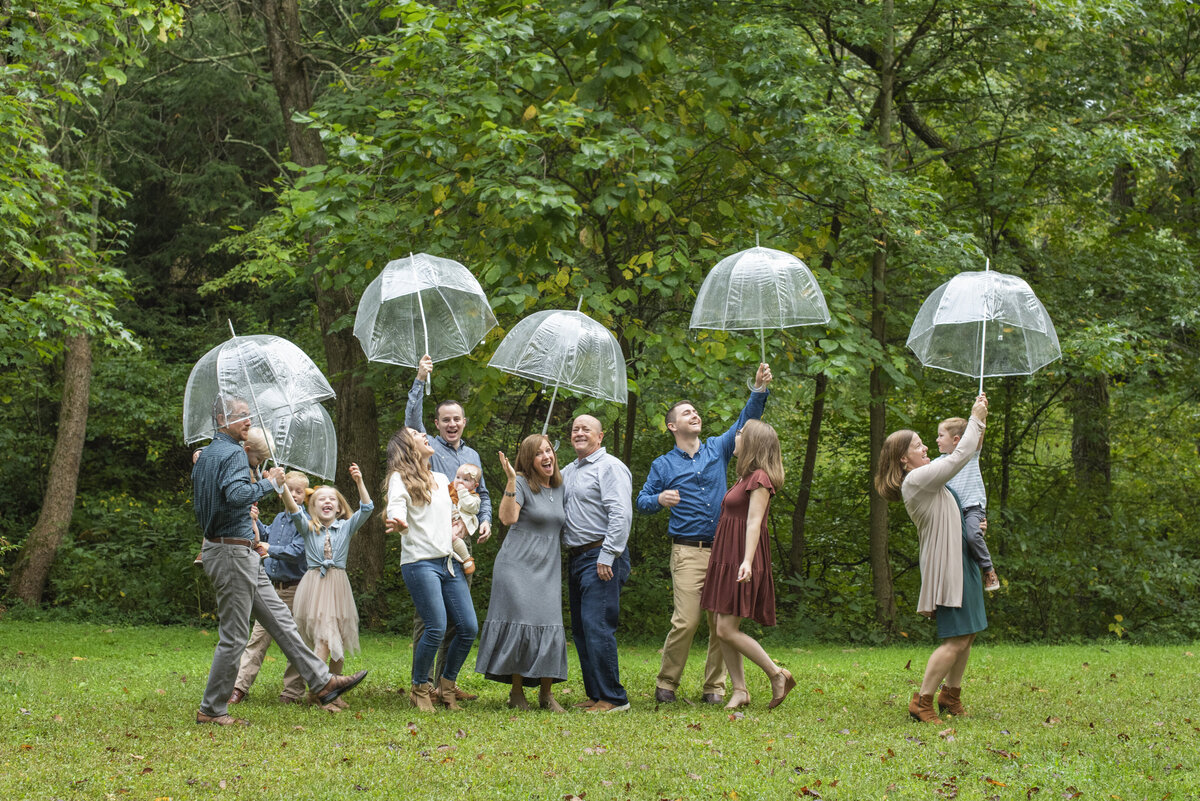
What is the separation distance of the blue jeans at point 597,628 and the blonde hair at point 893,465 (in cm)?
175

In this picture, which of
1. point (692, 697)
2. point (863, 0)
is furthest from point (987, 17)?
point (692, 697)

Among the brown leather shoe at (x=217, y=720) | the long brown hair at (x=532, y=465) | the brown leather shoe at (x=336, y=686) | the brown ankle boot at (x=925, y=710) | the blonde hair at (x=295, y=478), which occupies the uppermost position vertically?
the long brown hair at (x=532, y=465)

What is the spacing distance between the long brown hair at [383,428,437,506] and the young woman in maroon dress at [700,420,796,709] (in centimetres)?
189

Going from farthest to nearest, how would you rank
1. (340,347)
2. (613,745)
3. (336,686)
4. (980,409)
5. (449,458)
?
(340,347) → (449,458) → (336,686) → (980,409) → (613,745)

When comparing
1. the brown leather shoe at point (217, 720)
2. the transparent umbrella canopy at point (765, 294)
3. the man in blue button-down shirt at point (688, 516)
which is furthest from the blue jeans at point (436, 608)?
the transparent umbrella canopy at point (765, 294)

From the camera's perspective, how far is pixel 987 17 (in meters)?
12.3

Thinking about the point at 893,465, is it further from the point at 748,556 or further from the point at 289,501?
the point at 289,501

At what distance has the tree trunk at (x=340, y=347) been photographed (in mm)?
13398

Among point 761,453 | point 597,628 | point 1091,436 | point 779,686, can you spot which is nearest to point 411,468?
point 597,628

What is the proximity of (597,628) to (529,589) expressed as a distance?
1.74 ft

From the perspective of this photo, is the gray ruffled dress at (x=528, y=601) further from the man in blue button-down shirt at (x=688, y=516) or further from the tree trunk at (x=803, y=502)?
the tree trunk at (x=803, y=502)

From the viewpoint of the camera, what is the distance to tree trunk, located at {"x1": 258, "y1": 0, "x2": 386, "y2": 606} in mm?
13398

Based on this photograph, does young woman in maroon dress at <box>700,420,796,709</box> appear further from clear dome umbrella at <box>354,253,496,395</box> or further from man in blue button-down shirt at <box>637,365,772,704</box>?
clear dome umbrella at <box>354,253,496,395</box>

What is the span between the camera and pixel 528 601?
22.7ft
